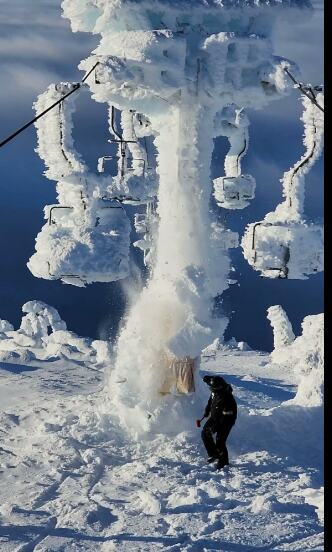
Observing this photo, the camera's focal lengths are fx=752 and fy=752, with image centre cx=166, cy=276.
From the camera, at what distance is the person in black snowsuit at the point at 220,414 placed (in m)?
10.9

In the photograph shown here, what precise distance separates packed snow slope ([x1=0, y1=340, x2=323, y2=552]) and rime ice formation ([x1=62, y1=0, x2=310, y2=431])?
1.10m

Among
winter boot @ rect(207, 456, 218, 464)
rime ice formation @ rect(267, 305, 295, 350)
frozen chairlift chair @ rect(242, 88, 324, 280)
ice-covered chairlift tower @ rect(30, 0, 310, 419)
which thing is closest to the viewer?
winter boot @ rect(207, 456, 218, 464)

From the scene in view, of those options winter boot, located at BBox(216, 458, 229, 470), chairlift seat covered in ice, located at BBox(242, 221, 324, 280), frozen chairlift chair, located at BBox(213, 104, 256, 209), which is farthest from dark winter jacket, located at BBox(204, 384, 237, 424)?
frozen chairlift chair, located at BBox(213, 104, 256, 209)

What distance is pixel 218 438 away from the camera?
11000mm

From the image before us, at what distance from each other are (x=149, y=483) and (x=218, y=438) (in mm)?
1208

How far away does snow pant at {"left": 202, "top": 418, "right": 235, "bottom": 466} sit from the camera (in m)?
11.0

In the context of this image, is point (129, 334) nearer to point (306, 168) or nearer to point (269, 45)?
point (306, 168)

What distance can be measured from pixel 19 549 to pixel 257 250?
6.02 m

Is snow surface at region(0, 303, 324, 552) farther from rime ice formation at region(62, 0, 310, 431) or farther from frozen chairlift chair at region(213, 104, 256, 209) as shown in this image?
frozen chairlift chair at region(213, 104, 256, 209)

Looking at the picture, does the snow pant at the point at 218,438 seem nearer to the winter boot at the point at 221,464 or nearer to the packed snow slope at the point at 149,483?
the winter boot at the point at 221,464

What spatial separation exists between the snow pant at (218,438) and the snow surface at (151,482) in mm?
211

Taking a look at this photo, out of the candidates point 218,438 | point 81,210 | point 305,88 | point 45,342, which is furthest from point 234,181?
point 45,342

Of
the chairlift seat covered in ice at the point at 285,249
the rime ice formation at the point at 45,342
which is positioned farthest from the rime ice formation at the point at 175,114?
the rime ice formation at the point at 45,342

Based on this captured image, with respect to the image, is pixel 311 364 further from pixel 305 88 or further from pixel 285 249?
pixel 305 88
